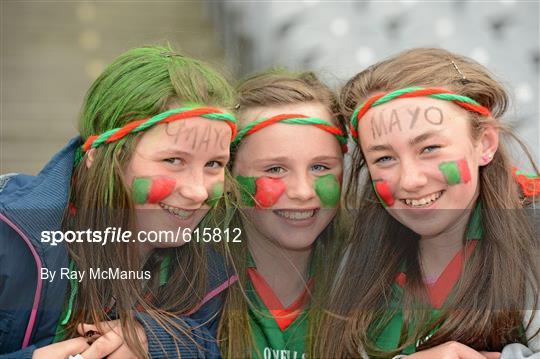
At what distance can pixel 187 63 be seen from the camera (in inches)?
61.8

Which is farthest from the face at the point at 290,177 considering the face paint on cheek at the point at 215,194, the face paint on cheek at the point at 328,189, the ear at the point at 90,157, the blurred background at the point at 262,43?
the blurred background at the point at 262,43

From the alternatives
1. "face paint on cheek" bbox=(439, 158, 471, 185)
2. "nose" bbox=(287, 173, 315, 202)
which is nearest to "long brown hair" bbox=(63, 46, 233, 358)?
"nose" bbox=(287, 173, 315, 202)

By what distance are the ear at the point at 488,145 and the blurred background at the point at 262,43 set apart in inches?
23.9

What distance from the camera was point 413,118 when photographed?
1.51 meters

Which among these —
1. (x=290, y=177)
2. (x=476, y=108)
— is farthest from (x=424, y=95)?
(x=290, y=177)

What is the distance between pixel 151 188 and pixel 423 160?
0.53m

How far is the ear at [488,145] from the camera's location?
Answer: 5.19 ft

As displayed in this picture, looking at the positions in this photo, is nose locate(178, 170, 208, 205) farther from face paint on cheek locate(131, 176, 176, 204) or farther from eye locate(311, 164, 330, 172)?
eye locate(311, 164, 330, 172)

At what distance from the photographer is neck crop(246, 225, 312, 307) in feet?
5.47

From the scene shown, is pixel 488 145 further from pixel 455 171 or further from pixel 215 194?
pixel 215 194

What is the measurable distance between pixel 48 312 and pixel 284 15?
159 centimetres

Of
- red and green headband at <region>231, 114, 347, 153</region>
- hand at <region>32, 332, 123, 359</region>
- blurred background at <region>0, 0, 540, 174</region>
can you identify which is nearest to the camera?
hand at <region>32, 332, 123, 359</region>

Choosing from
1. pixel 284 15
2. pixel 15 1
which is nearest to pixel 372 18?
pixel 284 15

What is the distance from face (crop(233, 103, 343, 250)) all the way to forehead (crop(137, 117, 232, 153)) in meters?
0.16
